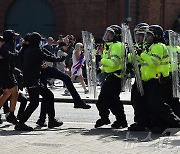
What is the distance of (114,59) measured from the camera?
10.3 m

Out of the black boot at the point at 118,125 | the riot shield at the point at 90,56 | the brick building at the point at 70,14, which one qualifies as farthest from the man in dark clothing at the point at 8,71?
the brick building at the point at 70,14

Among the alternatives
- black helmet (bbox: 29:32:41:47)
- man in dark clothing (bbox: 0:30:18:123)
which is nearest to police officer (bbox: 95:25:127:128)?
black helmet (bbox: 29:32:41:47)

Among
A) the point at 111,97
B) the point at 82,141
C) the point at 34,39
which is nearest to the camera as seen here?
the point at 82,141

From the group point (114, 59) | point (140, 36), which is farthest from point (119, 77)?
point (140, 36)

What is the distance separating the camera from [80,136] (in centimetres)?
973

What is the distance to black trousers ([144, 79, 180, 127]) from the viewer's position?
10023mm

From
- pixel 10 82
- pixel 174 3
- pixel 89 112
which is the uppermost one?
pixel 174 3

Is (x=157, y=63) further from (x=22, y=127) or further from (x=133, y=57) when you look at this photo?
(x=22, y=127)

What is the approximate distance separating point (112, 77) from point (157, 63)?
Answer: 1014 millimetres

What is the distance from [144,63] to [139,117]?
102cm

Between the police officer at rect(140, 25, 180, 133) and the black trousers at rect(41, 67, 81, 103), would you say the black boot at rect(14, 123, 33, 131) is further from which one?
the police officer at rect(140, 25, 180, 133)

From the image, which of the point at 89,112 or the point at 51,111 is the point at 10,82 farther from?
the point at 89,112

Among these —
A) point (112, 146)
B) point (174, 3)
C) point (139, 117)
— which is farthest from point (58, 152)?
point (174, 3)

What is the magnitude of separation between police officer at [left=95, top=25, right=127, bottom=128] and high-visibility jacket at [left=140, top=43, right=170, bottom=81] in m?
Answer: 0.55
